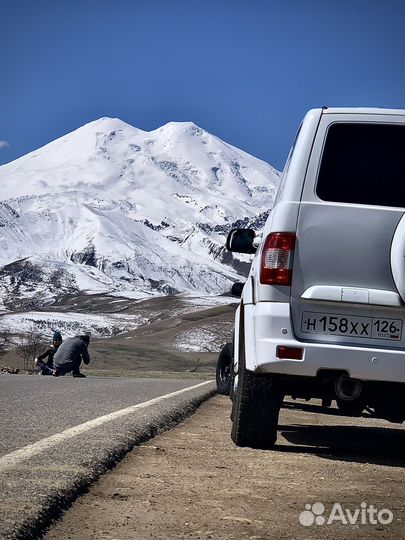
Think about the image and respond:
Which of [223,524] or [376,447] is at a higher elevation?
[223,524]

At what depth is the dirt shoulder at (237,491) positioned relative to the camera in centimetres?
425

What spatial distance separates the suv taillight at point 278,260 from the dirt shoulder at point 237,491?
4.30 ft

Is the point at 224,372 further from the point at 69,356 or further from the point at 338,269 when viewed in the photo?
the point at 69,356

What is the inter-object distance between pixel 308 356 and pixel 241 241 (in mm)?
2166

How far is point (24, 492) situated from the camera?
4633 mm

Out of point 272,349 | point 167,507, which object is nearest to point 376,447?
point 272,349

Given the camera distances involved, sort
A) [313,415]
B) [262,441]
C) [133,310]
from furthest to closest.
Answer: [133,310]
[313,415]
[262,441]

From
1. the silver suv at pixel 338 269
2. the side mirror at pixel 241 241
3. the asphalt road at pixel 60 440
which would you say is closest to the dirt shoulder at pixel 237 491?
the asphalt road at pixel 60 440

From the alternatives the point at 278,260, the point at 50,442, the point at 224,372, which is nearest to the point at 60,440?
the point at 50,442

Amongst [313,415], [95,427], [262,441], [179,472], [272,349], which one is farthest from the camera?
[313,415]

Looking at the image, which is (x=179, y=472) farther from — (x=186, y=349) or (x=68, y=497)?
(x=186, y=349)

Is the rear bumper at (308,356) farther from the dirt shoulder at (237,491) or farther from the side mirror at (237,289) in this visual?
the side mirror at (237,289)

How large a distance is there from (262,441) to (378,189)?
7.20ft

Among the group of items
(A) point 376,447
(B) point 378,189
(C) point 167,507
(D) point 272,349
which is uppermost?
(B) point 378,189
